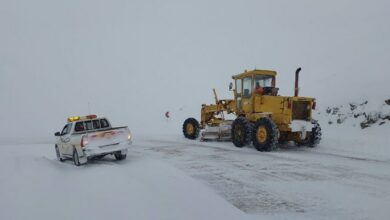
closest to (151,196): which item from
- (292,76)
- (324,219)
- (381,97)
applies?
(324,219)

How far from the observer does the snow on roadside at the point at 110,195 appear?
6477 mm

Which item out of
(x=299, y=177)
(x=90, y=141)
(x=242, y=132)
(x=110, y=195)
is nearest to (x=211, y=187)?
(x=110, y=195)

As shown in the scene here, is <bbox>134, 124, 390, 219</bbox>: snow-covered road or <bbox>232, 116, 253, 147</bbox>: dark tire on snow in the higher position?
<bbox>232, 116, 253, 147</bbox>: dark tire on snow

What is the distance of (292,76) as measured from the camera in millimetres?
45562

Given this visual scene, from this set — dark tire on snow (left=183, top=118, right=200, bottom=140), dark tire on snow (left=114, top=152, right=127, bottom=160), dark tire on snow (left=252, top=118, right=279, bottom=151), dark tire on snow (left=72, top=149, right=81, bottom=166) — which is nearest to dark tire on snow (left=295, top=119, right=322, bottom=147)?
dark tire on snow (left=252, top=118, right=279, bottom=151)

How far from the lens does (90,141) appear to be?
12.2m

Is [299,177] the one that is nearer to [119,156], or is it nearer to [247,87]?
[119,156]

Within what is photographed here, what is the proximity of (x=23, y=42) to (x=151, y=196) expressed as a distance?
68590 millimetres

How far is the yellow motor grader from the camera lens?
1405 centimetres

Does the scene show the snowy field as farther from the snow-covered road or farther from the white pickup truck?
the white pickup truck

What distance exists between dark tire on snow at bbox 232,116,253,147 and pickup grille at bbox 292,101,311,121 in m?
1.74

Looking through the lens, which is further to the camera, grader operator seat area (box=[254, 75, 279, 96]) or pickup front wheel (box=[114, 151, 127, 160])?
grader operator seat area (box=[254, 75, 279, 96])

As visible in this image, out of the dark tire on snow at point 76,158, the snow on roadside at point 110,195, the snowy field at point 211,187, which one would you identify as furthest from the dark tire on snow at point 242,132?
the dark tire on snow at point 76,158

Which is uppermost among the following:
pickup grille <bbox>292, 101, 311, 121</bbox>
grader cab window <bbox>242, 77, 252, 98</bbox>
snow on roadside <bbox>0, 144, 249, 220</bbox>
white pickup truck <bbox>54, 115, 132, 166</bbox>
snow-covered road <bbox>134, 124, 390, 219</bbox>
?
grader cab window <bbox>242, 77, 252, 98</bbox>
